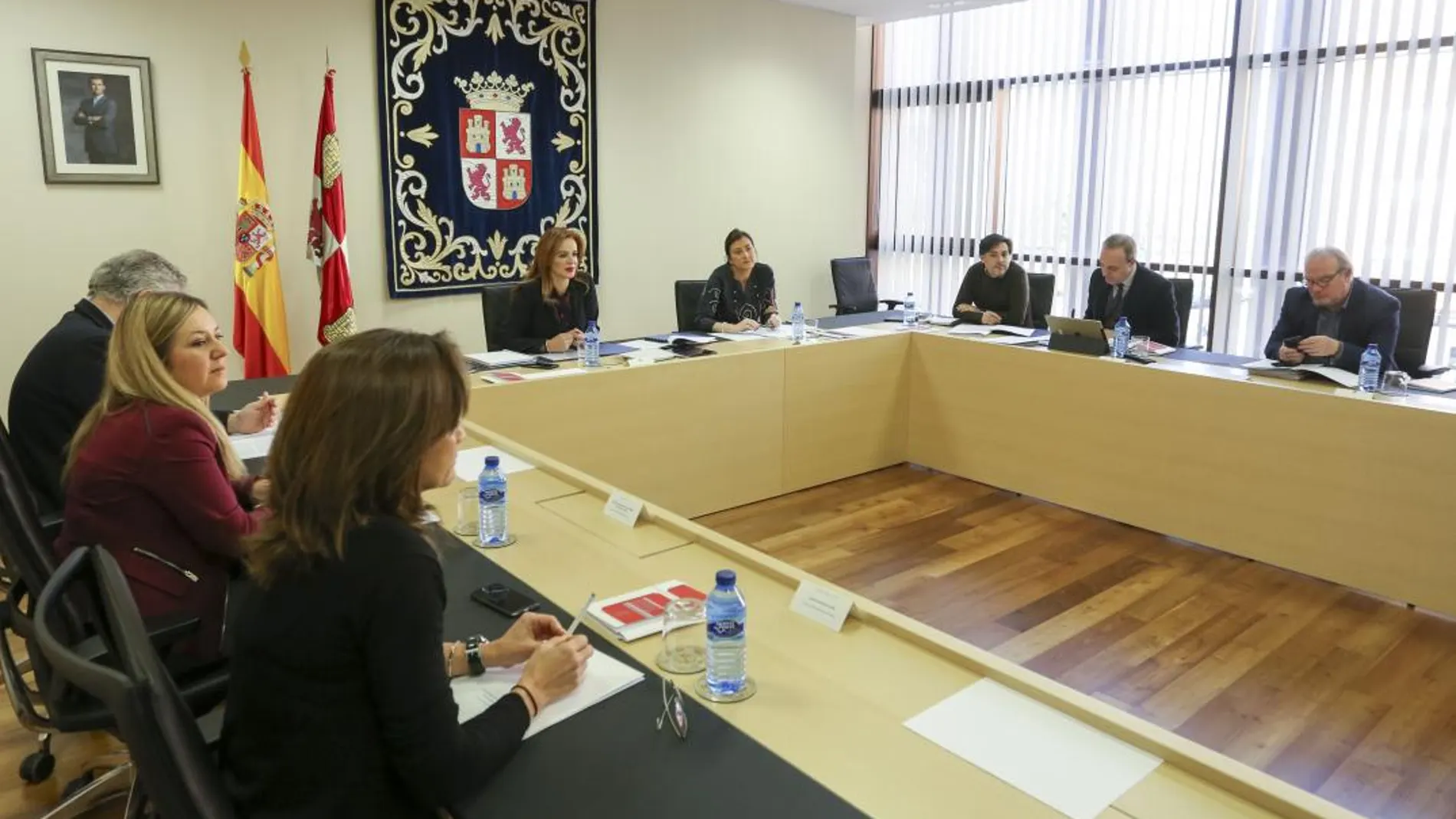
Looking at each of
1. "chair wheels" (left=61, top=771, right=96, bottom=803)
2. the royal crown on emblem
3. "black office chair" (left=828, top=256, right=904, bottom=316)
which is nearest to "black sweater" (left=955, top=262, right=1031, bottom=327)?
"black office chair" (left=828, top=256, right=904, bottom=316)

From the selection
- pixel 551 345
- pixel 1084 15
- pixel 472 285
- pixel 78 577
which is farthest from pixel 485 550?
pixel 1084 15

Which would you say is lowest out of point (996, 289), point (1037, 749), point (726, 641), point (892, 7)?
point (1037, 749)

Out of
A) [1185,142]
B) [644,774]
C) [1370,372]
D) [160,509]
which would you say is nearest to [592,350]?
[160,509]

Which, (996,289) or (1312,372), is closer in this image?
(1312,372)

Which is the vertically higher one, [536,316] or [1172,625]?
[536,316]

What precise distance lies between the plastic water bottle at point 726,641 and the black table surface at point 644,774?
4 cm

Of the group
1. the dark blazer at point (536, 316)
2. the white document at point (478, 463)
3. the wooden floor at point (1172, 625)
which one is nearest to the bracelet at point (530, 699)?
the white document at point (478, 463)

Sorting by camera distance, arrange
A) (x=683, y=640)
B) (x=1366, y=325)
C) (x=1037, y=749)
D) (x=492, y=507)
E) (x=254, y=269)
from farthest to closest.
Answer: (x=254, y=269)
(x=1366, y=325)
(x=492, y=507)
(x=683, y=640)
(x=1037, y=749)

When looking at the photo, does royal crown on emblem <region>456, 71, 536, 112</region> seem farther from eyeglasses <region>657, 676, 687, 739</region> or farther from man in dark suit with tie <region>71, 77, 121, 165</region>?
eyeglasses <region>657, 676, 687, 739</region>

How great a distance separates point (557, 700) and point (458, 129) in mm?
4501

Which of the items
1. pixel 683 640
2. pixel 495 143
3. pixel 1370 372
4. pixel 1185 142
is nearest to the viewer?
pixel 683 640

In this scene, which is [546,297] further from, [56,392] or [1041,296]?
[1041,296]

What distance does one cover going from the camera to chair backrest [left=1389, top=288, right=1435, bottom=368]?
398cm

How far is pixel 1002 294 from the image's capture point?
5359 millimetres
